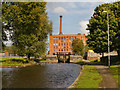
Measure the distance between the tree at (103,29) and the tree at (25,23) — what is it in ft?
43.6

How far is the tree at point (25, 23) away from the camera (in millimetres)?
31920

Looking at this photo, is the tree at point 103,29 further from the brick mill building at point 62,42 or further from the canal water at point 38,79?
the brick mill building at point 62,42

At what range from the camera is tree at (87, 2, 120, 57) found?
28.8 meters

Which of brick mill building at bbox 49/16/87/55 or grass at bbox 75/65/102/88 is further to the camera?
brick mill building at bbox 49/16/87/55

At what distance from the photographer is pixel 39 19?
1344 inches

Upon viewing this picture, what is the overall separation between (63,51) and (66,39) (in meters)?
11.8

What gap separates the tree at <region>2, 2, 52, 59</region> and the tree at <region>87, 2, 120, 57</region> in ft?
43.6

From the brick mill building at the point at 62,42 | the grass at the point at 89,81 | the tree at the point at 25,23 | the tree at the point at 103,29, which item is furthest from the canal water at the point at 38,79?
the brick mill building at the point at 62,42

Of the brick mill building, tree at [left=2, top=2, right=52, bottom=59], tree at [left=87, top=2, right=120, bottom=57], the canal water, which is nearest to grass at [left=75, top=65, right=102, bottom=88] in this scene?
the canal water

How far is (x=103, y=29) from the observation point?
30.0 meters

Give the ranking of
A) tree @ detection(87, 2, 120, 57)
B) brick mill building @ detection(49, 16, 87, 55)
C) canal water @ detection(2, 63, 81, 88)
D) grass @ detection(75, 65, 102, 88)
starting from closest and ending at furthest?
1. grass @ detection(75, 65, 102, 88)
2. canal water @ detection(2, 63, 81, 88)
3. tree @ detection(87, 2, 120, 57)
4. brick mill building @ detection(49, 16, 87, 55)

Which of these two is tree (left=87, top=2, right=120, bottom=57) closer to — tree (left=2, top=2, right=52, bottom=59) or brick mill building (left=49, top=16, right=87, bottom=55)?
tree (left=2, top=2, right=52, bottom=59)

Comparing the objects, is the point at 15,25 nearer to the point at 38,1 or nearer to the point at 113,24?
the point at 38,1

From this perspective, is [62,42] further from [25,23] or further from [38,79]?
[38,79]
